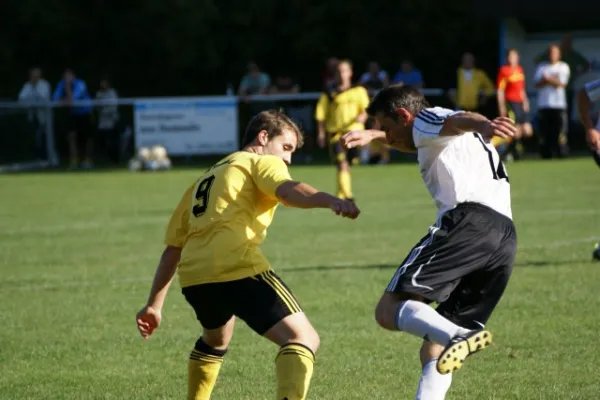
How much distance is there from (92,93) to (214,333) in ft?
106

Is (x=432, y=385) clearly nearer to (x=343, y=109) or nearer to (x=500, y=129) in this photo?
(x=500, y=129)

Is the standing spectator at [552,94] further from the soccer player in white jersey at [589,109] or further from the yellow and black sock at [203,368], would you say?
the yellow and black sock at [203,368]

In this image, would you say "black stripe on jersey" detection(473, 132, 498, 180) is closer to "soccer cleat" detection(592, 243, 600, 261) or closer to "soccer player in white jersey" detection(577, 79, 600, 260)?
"soccer player in white jersey" detection(577, 79, 600, 260)

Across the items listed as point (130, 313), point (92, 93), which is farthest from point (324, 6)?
point (130, 313)

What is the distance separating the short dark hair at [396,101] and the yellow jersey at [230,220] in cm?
74

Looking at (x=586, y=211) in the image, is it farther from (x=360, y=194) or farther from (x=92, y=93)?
(x=92, y=93)

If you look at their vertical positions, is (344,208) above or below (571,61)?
above

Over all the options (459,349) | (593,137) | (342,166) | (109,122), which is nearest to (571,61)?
(109,122)

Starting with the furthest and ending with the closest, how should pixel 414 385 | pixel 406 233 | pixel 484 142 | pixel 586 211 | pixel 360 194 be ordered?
pixel 360 194 < pixel 586 211 < pixel 406 233 < pixel 414 385 < pixel 484 142

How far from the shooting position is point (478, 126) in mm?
5145

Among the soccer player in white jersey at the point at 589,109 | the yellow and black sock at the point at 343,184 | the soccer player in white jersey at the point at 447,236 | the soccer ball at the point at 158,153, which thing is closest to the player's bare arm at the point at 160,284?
the soccer player in white jersey at the point at 447,236

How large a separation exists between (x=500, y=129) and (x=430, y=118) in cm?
56

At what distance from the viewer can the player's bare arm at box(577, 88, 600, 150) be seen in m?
9.68

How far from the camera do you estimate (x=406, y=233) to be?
A: 13.5 metres
